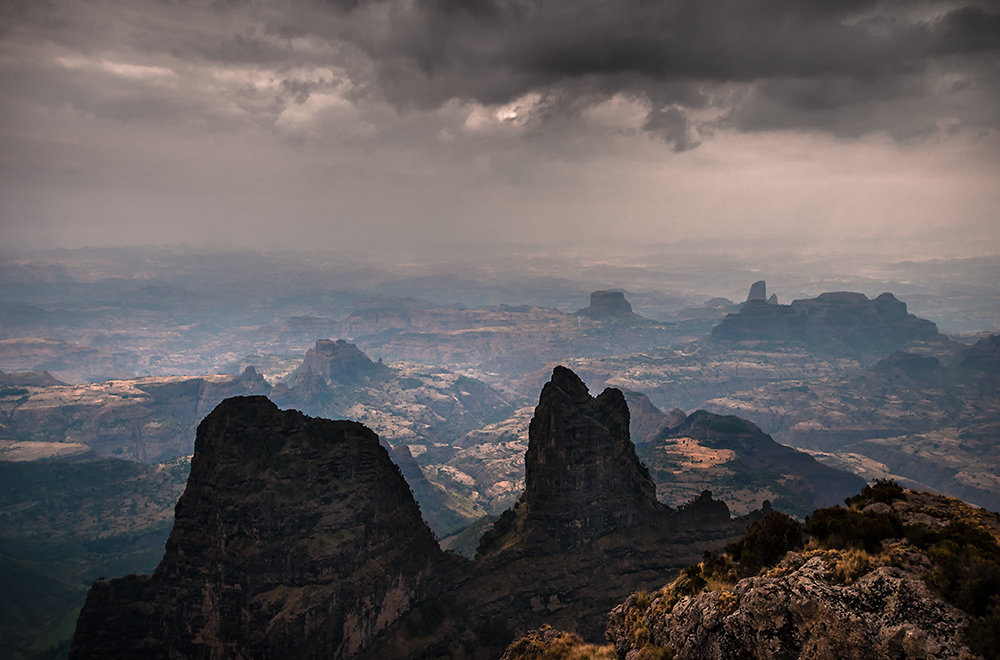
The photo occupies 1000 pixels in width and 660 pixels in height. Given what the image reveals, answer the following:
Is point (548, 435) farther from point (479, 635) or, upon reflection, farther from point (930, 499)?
point (930, 499)

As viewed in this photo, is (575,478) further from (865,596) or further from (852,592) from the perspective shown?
(865,596)

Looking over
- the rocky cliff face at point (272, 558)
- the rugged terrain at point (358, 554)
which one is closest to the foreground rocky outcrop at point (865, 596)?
the rocky cliff face at point (272, 558)

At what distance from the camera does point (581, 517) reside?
124 m

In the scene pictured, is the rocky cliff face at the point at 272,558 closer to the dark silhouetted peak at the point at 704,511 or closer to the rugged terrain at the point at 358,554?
the rugged terrain at the point at 358,554

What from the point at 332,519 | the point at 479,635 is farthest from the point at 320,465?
the point at 479,635

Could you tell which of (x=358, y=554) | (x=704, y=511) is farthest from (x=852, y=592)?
(x=704, y=511)

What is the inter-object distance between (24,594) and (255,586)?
16190 centimetres

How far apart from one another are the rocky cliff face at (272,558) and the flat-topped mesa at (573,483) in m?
25.3

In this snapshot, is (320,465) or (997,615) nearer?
(997,615)

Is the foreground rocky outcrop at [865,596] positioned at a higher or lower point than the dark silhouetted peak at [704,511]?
higher

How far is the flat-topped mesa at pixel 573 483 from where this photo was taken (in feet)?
400

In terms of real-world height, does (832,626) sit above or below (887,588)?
below

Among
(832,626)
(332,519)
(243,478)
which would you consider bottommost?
Answer: (332,519)

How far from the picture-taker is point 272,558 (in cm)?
9531
